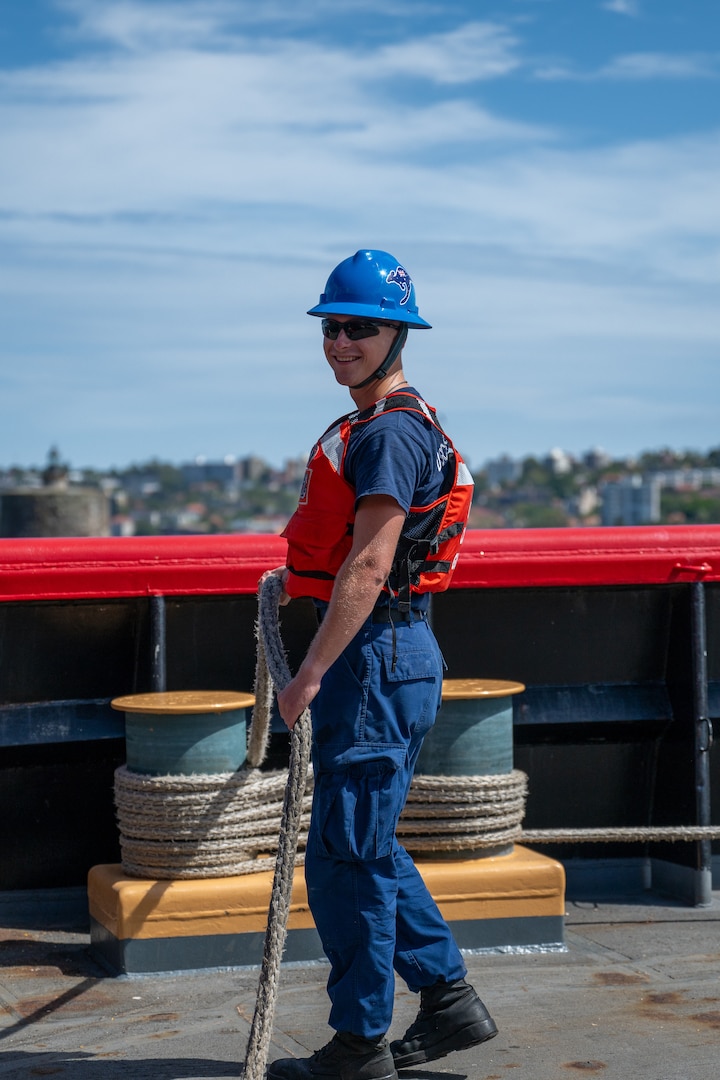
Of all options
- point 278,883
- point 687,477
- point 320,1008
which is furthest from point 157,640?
point 687,477

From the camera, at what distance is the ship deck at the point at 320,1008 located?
3.25 meters

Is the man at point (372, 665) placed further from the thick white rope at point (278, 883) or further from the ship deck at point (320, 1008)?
the ship deck at point (320, 1008)

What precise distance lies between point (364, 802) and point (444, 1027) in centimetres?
63

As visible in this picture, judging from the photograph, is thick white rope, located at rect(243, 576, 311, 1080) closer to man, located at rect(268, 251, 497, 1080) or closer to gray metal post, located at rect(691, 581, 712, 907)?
man, located at rect(268, 251, 497, 1080)

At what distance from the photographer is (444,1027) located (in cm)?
326

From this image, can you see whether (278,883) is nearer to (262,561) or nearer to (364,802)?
(364,802)

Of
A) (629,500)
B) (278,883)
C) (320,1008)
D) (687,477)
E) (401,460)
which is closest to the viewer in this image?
(401,460)

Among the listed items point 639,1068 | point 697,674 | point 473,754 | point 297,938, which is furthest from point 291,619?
point 639,1068

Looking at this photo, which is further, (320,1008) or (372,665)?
(320,1008)

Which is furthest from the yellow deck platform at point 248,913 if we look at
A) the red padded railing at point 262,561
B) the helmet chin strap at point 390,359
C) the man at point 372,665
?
the helmet chin strap at point 390,359

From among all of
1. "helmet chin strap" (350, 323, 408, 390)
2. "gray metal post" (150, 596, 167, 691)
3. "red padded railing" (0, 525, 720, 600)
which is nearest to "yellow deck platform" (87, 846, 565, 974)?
"gray metal post" (150, 596, 167, 691)

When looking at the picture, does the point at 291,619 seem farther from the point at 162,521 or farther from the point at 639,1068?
the point at 162,521

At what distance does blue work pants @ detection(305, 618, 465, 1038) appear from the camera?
10.1 ft

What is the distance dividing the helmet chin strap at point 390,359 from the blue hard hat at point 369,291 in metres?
0.03
